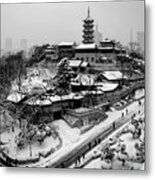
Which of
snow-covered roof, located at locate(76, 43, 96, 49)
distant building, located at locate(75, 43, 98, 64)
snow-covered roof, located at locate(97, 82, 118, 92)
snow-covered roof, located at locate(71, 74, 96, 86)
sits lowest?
snow-covered roof, located at locate(97, 82, 118, 92)

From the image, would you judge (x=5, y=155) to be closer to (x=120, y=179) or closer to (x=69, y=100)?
(x=69, y=100)

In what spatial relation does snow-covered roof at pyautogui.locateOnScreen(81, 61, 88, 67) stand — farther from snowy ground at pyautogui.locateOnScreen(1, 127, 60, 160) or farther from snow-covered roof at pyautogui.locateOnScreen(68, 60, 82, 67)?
snowy ground at pyautogui.locateOnScreen(1, 127, 60, 160)

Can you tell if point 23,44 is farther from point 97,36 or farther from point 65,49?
point 97,36

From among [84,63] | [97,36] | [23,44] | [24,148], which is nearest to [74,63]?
[84,63]

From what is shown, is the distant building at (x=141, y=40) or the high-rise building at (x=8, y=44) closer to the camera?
the distant building at (x=141, y=40)

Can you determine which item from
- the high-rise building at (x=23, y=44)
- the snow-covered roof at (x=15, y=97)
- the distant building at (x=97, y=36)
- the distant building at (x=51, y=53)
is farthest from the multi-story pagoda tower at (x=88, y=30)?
the snow-covered roof at (x=15, y=97)

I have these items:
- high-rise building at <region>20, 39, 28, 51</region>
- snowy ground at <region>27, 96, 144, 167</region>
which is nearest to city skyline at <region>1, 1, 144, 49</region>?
high-rise building at <region>20, 39, 28, 51</region>

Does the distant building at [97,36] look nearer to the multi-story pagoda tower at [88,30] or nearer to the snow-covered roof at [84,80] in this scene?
the multi-story pagoda tower at [88,30]
